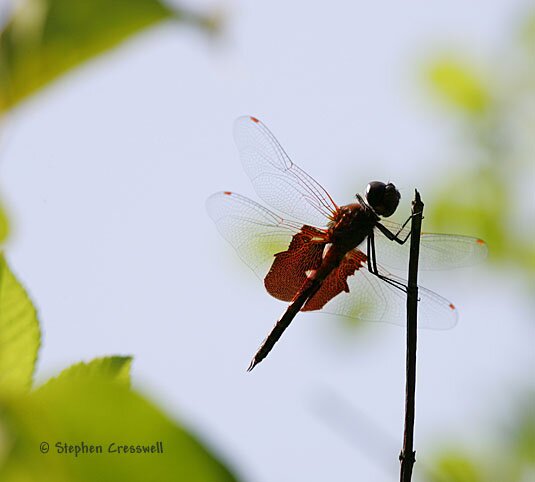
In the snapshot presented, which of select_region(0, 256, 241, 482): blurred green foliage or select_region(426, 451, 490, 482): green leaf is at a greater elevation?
select_region(426, 451, 490, 482): green leaf

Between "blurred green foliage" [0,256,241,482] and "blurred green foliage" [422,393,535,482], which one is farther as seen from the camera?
"blurred green foliage" [422,393,535,482]

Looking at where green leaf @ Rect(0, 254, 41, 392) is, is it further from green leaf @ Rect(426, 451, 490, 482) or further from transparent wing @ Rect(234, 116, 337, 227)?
green leaf @ Rect(426, 451, 490, 482)

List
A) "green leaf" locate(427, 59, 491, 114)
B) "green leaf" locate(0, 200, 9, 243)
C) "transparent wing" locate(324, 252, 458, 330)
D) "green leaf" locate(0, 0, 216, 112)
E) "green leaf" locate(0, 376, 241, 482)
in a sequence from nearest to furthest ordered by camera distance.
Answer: "green leaf" locate(0, 376, 241, 482) < "green leaf" locate(0, 0, 216, 112) < "green leaf" locate(0, 200, 9, 243) < "transparent wing" locate(324, 252, 458, 330) < "green leaf" locate(427, 59, 491, 114)

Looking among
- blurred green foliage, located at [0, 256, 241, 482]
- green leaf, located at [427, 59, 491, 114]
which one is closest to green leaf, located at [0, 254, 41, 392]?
blurred green foliage, located at [0, 256, 241, 482]

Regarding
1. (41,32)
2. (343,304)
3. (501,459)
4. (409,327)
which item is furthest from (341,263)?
(41,32)

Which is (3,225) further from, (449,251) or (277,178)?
(449,251)

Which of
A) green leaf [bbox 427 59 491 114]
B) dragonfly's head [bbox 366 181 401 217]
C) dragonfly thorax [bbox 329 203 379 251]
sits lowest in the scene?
dragonfly thorax [bbox 329 203 379 251]

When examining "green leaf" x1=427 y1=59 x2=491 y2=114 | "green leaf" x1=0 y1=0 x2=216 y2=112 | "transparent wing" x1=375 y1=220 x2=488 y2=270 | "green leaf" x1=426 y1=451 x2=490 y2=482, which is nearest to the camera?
"green leaf" x1=0 y1=0 x2=216 y2=112
